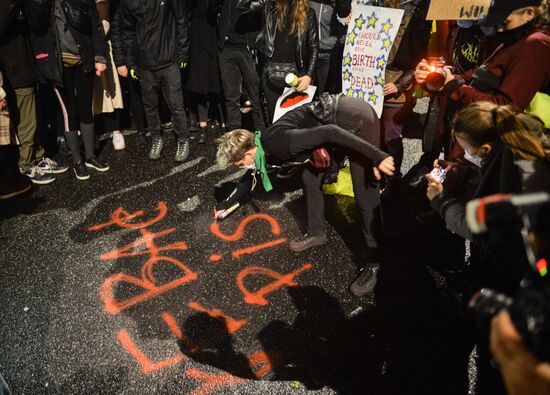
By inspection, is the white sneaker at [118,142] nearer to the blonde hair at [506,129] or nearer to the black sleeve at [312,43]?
the black sleeve at [312,43]

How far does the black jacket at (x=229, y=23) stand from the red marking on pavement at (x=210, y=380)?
360 cm

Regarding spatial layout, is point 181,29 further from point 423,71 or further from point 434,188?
point 434,188

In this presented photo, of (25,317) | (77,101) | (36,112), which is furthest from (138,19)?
(25,317)

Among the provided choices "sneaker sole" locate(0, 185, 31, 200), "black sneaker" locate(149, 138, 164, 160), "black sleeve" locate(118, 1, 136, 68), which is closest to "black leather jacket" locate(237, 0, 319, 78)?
"black sleeve" locate(118, 1, 136, 68)

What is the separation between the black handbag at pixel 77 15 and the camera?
A: 425 centimetres

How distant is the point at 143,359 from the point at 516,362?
7.58 ft

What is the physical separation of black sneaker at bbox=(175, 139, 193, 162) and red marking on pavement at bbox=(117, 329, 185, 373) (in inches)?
108

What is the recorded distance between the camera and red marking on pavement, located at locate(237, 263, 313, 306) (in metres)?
3.21

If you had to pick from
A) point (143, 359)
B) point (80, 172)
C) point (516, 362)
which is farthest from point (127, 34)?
point (516, 362)

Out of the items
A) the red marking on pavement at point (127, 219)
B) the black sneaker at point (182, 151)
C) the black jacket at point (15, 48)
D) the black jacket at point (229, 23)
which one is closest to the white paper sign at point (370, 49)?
the black jacket at point (229, 23)

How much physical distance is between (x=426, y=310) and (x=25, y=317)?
2919 mm

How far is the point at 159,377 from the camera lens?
2646mm

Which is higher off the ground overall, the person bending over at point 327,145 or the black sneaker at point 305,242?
the person bending over at point 327,145

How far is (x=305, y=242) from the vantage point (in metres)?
3.68
